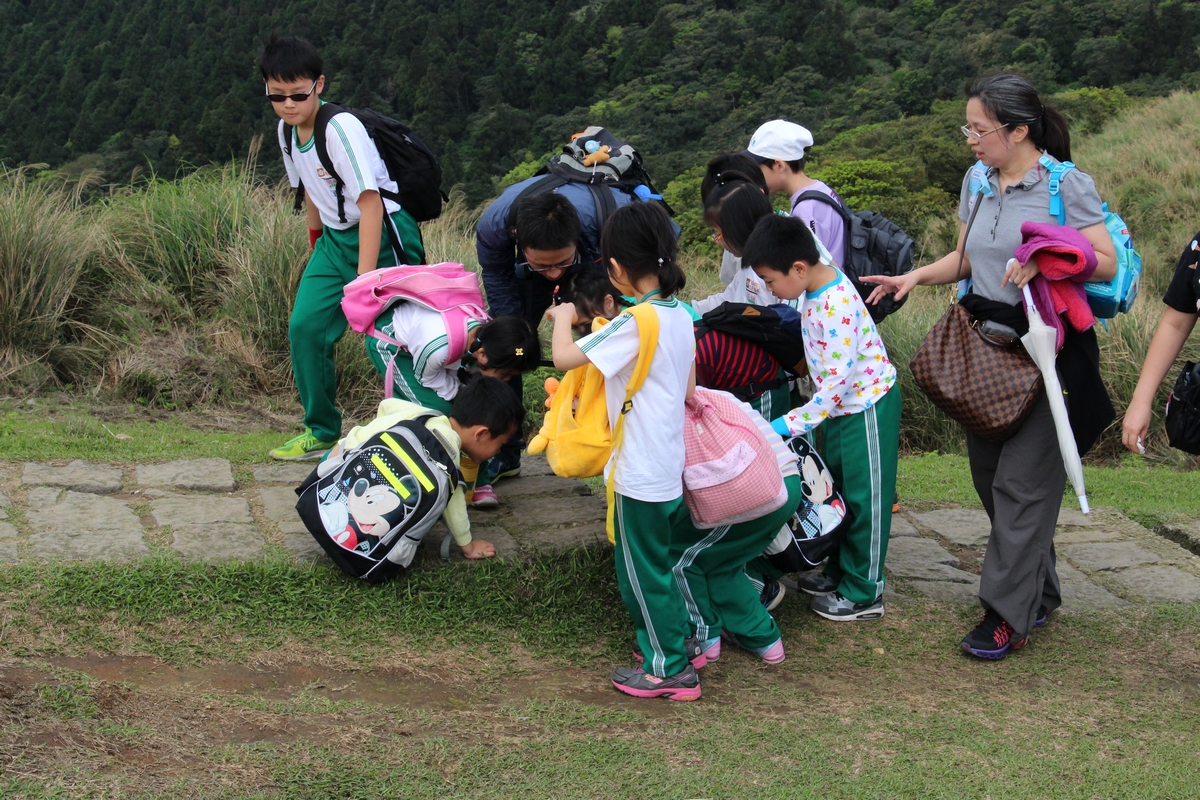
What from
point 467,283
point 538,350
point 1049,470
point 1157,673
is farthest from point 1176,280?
point 467,283

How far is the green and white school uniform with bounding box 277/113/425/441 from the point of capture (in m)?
4.12

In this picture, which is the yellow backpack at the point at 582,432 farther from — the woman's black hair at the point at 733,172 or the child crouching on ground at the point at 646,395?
the woman's black hair at the point at 733,172

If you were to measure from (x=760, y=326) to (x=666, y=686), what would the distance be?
120cm

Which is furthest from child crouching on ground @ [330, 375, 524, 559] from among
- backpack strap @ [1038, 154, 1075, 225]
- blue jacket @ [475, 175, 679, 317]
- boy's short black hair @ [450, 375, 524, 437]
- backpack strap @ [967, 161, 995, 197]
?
backpack strap @ [1038, 154, 1075, 225]

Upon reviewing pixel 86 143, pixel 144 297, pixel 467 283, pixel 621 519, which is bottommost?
pixel 86 143

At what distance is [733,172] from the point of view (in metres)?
4.09

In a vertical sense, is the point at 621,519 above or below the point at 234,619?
above

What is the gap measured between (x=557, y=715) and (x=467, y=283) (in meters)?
1.65

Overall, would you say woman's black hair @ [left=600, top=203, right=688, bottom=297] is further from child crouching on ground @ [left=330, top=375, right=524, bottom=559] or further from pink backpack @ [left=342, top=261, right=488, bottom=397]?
pink backpack @ [left=342, top=261, right=488, bottom=397]

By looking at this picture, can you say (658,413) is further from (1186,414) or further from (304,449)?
(304,449)

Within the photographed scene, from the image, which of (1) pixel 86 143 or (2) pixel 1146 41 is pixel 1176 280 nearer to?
(1) pixel 86 143

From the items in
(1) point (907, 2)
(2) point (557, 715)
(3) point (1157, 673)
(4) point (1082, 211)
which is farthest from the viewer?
(1) point (907, 2)

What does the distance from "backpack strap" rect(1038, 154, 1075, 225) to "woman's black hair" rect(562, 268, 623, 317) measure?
1374 mm

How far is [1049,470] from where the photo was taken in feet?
11.0
